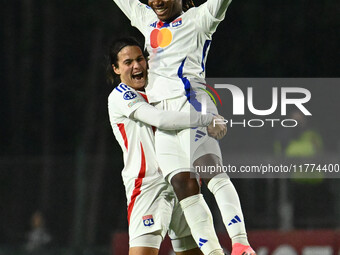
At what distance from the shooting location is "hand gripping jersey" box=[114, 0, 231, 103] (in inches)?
224

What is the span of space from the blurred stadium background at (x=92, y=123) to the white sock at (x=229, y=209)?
14.5 feet

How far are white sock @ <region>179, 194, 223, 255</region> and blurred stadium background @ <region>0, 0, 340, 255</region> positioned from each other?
171 inches

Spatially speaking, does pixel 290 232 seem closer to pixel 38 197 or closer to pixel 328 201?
pixel 328 201

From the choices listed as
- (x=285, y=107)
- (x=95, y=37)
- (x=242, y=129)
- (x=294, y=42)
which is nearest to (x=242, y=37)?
(x=294, y=42)

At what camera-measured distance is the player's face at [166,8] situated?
5.68m

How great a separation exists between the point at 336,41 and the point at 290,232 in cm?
560

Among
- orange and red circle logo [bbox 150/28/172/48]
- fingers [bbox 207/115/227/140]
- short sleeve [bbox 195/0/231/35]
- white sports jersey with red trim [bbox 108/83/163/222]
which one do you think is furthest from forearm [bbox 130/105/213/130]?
short sleeve [bbox 195/0/231/35]

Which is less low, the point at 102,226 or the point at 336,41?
the point at 336,41

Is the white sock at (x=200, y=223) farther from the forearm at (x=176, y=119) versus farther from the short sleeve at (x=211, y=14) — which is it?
the short sleeve at (x=211, y=14)

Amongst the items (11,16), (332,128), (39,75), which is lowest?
(332,128)

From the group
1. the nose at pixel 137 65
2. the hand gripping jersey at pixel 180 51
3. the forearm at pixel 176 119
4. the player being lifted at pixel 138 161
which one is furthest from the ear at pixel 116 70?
the forearm at pixel 176 119

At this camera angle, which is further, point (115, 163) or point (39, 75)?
point (39, 75)

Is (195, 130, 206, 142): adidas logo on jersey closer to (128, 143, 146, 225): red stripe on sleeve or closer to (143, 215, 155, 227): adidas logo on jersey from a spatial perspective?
(128, 143, 146, 225): red stripe on sleeve

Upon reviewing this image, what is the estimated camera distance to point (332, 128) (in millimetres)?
11875
